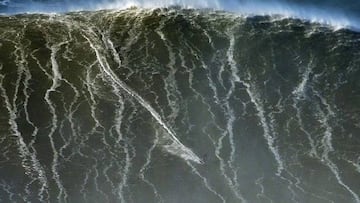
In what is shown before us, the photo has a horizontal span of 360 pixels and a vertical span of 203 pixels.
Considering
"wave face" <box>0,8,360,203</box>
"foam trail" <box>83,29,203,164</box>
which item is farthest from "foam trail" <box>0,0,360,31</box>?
"foam trail" <box>83,29,203,164</box>

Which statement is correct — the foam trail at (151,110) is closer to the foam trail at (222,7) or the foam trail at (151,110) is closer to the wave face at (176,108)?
the wave face at (176,108)

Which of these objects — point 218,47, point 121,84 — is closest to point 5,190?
point 121,84

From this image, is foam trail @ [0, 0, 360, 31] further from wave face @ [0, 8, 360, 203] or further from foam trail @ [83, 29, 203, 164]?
foam trail @ [83, 29, 203, 164]

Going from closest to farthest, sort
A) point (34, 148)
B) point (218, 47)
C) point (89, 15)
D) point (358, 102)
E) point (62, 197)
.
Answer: point (62, 197) → point (34, 148) → point (358, 102) → point (218, 47) → point (89, 15)

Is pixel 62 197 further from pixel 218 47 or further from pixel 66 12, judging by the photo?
pixel 66 12

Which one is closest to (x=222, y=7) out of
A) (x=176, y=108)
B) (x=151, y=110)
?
(x=176, y=108)

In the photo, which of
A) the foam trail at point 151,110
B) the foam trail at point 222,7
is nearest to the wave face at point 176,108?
the foam trail at point 151,110

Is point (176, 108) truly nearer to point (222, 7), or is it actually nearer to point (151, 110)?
point (151, 110)

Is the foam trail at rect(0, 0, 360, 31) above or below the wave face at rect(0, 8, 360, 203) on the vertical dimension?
above
